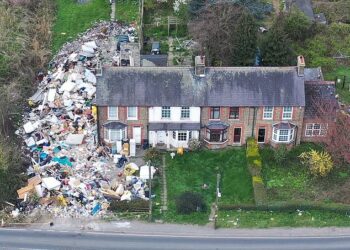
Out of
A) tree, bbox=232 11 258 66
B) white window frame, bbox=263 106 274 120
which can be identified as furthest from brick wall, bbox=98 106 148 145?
tree, bbox=232 11 258 66

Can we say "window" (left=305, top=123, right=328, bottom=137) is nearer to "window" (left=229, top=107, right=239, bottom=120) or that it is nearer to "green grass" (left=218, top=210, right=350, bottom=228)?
"window" (left=229, top=107, right=239, bottom=120)

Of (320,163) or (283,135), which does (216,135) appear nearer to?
(283,135)

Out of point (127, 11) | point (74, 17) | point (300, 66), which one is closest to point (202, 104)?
point (300, 66)

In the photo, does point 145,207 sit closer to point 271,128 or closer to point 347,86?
point 271,128

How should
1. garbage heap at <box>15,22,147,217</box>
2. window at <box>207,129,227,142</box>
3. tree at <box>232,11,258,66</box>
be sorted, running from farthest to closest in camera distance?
tree at <box>232,11,258,66</box> < window at <box>207,129,227,142</box> < garbage heap at <box>15,22,147,217</box>

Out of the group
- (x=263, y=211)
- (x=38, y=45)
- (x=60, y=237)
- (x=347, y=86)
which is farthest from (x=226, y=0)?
(x=60, y=237)

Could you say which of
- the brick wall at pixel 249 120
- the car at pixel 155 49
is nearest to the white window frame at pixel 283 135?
the brick wall at pixel 249 120
